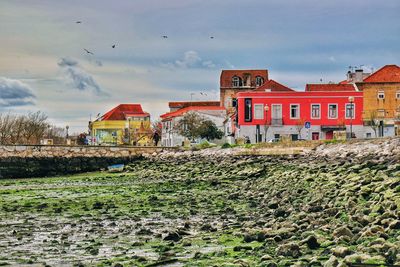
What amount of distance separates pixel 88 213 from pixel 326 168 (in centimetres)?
1089

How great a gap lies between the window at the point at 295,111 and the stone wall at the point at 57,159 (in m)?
16.7

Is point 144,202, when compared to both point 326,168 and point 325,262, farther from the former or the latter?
point 325,262

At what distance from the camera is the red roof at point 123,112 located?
6363 inches

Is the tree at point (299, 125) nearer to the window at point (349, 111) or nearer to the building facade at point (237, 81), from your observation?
the window at point (349, 111)

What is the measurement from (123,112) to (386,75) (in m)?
76.3

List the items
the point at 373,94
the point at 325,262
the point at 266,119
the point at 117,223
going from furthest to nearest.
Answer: the point at 373,94 → the point at 266,119 → the point at 117,223 → the point at 325,262

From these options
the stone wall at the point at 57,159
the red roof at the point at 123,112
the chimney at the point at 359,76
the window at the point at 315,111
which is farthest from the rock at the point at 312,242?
the red roof at the point at 123,112

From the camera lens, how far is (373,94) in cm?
9906

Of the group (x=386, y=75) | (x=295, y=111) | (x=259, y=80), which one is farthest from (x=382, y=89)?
(x=259, y=80)

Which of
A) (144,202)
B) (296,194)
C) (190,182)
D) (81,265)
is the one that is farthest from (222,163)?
(81,265)

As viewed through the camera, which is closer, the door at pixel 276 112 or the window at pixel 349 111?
the window at pixel 349 111

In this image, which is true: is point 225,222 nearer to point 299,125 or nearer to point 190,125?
point 299,125

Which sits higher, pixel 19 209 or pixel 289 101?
pixel 289 101

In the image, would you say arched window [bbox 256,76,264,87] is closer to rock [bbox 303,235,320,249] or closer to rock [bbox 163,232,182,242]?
rock [bbox 163,232,182,242]
